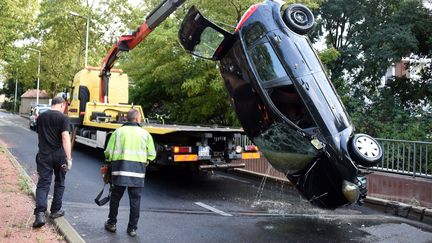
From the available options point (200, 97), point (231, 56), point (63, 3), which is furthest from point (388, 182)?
point (63, 3)

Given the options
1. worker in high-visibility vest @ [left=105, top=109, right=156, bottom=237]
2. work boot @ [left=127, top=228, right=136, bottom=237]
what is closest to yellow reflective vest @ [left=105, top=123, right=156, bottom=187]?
worker in high-visibility vest @ [left=105, top=109, right=156, bottom=237]

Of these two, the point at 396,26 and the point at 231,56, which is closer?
the point at 231,56

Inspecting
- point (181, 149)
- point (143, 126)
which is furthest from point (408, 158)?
point (143, 126)

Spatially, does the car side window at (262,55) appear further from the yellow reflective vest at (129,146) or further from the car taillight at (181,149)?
the car taillight at (181,149)

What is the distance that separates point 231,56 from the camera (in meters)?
7.12

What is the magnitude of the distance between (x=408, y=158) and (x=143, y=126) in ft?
18.1

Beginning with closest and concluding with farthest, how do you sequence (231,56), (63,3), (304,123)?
(304,123), (231,56), (63,3)

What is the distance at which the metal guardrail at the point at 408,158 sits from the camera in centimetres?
855

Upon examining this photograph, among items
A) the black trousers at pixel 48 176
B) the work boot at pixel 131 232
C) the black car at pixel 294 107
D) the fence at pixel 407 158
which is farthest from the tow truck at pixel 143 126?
the work boot at pixel 131 232

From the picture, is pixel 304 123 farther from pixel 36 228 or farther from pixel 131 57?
pixel 131 57

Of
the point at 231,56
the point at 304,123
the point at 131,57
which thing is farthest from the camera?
the point at 131,57

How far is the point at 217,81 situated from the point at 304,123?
7.28 metres

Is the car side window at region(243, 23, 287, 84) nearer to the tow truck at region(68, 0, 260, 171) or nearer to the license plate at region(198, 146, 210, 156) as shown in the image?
the tow truck at region(68, 0, 260, 171)

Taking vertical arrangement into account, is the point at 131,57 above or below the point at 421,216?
above
